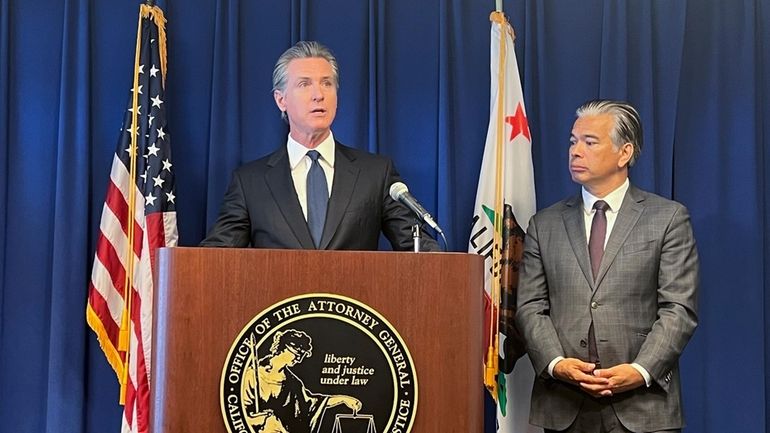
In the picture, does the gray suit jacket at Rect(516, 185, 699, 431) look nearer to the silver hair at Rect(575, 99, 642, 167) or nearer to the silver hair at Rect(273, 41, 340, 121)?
the silver hair at Rect(575, 99, 642, 167)

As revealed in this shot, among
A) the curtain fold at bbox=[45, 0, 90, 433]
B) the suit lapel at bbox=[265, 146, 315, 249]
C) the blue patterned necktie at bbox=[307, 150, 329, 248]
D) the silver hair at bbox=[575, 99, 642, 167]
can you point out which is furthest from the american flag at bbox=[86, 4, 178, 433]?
the silver hair at bbox=[575, 99, 642, 167]

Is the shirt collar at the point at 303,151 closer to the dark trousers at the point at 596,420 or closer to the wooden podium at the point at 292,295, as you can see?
the wooden podium at the point at 292,295

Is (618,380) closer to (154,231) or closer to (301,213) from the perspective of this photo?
(301,213)

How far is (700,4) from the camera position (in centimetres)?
392

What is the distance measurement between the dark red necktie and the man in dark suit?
0.62 m

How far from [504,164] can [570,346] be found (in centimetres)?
99

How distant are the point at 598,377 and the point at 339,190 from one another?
40.2 inches

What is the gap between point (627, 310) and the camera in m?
2.76

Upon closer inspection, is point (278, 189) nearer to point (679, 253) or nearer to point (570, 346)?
point (570, 346)

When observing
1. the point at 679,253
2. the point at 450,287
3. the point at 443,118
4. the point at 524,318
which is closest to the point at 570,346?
the point at 524,318

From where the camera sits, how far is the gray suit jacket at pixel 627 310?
8.83ft

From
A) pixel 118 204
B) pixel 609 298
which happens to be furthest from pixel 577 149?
pixel 118 204

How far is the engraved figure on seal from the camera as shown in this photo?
1.97 meters

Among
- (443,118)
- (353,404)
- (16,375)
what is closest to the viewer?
(353,404)
